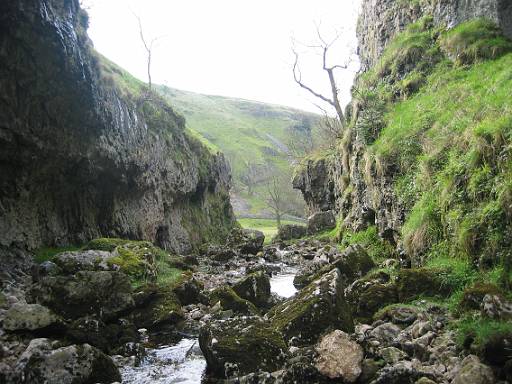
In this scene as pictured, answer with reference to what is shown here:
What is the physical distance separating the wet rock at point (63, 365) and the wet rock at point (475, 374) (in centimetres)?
600

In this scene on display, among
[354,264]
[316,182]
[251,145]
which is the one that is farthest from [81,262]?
[251,145]

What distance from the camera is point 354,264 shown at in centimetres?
1438

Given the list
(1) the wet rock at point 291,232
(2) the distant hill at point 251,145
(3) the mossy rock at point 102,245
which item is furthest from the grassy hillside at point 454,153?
(2) the distant hill at point 251,145

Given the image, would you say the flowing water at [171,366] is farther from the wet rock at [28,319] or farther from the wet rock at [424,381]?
the wet rock at [424,381]

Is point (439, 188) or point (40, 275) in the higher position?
point (439, 188)

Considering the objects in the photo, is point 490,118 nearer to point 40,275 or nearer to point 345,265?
point 345,265

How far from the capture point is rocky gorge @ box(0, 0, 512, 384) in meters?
7.64

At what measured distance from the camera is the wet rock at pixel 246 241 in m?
33.4

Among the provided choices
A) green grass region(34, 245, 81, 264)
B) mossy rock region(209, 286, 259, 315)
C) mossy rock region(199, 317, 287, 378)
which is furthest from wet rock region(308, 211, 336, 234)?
mossy rock region(199, 317, 287, 378)

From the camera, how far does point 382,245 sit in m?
18.0

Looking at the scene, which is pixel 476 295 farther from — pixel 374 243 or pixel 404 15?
pixel 404 15

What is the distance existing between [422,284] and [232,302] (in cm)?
558

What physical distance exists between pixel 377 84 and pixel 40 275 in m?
20.0

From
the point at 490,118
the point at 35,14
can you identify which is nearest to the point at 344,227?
the point at 490,118
